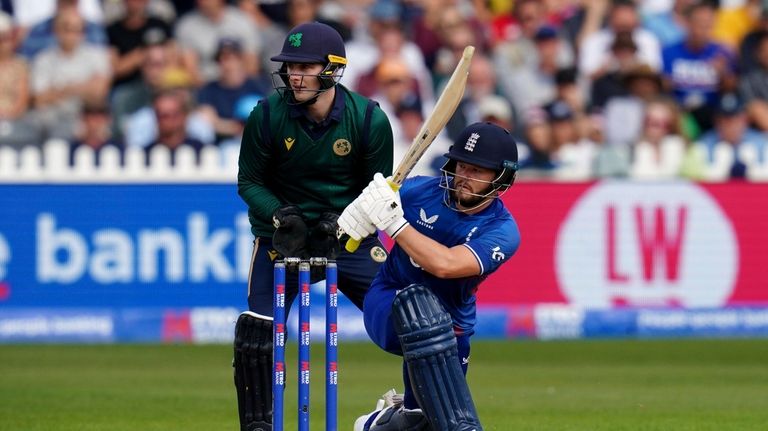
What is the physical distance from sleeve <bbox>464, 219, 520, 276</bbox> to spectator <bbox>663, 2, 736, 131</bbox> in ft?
34.6

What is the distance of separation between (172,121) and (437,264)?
8851mm

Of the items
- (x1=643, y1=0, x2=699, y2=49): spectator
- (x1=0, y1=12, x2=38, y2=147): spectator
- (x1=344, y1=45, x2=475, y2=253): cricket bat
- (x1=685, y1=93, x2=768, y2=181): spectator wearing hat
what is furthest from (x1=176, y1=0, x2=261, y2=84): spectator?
(x1=344, y1=45, x2=475, y2=253): cricket bat

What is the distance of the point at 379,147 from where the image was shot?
7.07 m

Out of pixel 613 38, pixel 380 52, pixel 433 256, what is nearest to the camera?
pixel 433 256

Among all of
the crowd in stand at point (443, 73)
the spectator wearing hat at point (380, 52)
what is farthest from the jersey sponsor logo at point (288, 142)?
the spectator wearing hat at point (380, 52)

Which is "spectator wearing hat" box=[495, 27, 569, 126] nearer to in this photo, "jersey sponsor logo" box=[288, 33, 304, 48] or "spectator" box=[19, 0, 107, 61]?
"spectator" box=[19, 0, 107, 61]

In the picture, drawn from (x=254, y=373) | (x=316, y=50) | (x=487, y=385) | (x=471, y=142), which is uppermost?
(x=316, y=50)

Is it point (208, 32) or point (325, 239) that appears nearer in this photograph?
point (325, 239)

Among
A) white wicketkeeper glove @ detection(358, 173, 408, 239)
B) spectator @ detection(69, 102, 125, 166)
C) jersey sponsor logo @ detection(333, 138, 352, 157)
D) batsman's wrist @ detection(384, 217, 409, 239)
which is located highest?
jersey sponsor logo @ detection(333, 138, 352, 157)

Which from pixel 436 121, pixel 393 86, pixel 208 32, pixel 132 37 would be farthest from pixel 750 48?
pixel 436 121

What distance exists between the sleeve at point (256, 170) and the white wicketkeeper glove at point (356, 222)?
3.35ft

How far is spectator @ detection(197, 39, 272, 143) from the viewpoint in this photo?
1509 cm

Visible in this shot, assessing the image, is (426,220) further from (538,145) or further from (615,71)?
(615,71)

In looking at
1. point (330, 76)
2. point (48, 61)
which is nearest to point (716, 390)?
point (330, 76)
